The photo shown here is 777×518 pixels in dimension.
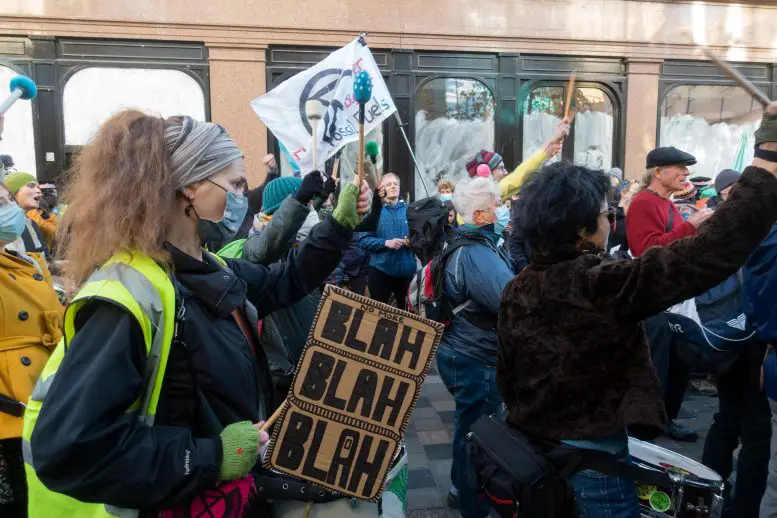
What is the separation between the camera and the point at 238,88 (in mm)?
9438

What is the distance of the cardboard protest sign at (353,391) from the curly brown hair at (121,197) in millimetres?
500

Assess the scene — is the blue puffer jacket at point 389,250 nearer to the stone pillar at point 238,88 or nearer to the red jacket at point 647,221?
the red jacket at point 647,221

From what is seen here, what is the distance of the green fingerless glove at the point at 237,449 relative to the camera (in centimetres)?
140

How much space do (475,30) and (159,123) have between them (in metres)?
9.53

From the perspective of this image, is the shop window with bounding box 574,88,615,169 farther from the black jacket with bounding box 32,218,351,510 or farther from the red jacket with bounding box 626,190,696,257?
the black jacket with bounding box 32,218,351,510

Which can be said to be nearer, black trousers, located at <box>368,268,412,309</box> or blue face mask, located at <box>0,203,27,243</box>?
blue face mask, located at <box>0,203,27,243</box>

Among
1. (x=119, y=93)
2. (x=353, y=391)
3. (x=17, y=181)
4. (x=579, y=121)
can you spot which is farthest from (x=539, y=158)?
(x=119, y=93)

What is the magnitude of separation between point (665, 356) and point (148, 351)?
348 centimetres

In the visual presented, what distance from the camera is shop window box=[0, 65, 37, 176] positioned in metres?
8.91

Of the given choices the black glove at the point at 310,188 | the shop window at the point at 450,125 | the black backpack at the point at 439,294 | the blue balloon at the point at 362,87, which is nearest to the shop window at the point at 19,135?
the shop window at the point at 450,125

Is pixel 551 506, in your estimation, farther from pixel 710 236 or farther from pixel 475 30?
pixel 475 30

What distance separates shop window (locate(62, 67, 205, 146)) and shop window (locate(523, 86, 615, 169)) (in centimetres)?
585

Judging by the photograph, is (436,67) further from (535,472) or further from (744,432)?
(535,472)

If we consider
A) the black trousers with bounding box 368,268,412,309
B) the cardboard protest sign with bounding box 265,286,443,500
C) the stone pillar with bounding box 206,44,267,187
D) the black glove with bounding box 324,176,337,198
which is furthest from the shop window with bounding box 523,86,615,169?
the cardboard protest sign with bounding box 265,286,443,500
